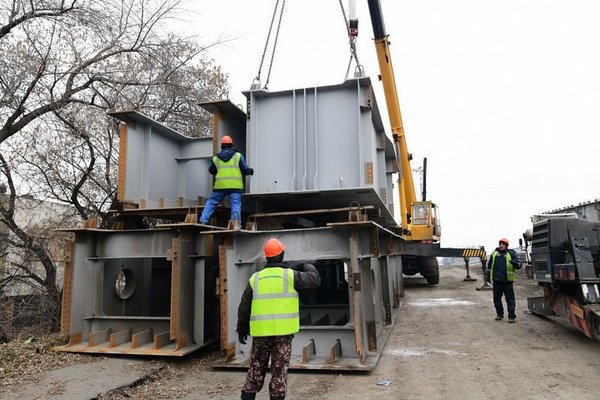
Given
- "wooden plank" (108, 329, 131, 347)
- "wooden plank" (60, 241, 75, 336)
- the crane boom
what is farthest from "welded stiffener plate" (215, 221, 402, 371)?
the crane boom

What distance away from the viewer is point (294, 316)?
13.0ft

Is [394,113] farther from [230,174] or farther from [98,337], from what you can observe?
[98,337]

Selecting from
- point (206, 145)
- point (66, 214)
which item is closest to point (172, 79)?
point (206, 145)

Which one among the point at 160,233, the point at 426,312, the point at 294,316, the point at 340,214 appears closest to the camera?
the point at 294,316

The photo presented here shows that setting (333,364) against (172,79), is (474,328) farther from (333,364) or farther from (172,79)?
(172,79)

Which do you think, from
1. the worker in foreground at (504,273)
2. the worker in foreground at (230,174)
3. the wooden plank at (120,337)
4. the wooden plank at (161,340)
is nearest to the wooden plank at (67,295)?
the wooden plank at (120,337)

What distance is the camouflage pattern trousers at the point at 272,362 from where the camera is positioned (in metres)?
3.91

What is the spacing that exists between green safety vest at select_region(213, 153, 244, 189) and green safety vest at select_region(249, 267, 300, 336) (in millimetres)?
2796

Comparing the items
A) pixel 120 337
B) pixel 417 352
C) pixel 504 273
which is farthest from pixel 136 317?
pixel 504 273

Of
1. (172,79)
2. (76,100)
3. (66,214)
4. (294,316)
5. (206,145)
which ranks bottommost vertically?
(294,316)

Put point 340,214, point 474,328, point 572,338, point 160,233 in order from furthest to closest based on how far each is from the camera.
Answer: point 474,328 < point 340,214 < point 572,338 < point 160,233

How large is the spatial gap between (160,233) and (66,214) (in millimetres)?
5470

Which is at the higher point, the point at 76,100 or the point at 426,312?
the point at 76,100

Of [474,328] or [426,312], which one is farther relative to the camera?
[426,312]
